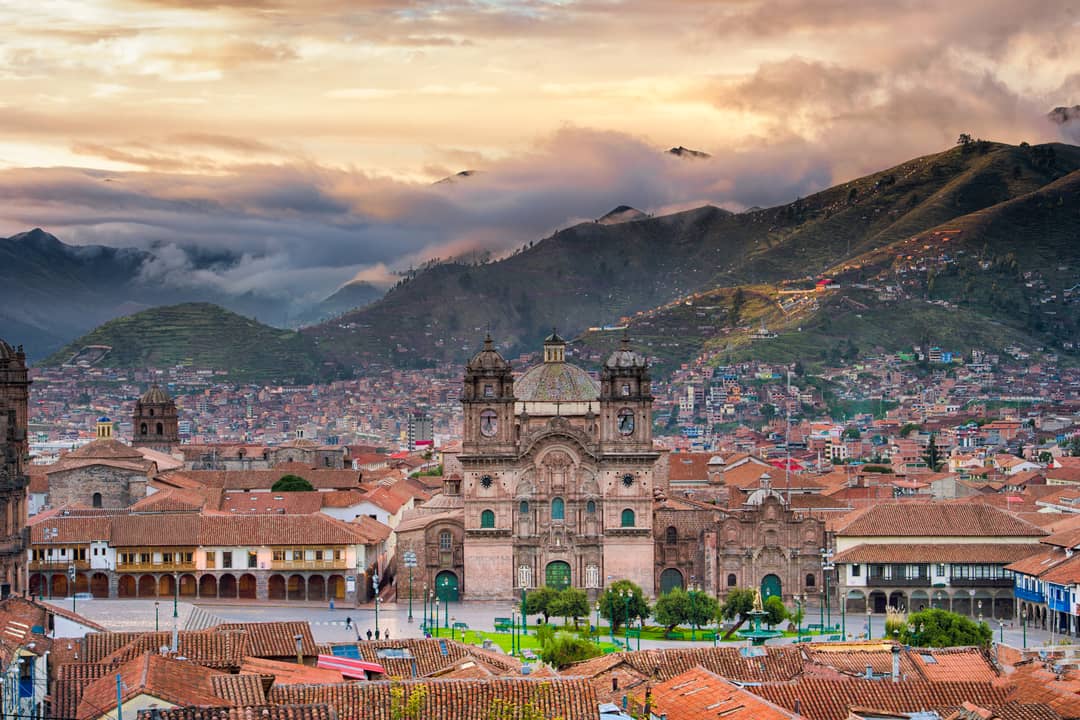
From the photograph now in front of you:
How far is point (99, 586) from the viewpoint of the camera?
9388 cm

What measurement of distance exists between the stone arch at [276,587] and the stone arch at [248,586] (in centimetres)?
70

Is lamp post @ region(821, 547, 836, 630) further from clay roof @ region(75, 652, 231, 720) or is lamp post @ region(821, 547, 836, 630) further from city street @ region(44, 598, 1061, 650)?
clay roof @ region(75, 652, 231, 720)

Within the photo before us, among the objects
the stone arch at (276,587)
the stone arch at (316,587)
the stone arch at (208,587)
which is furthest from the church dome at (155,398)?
the stone arch at (316,587)

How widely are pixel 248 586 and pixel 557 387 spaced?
18136 millimetres

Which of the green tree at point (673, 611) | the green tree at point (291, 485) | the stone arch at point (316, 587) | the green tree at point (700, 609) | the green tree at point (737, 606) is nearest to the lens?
the green tree at point (673, 611)

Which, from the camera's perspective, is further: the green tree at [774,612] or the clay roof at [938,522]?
the clay roof at [938,522]

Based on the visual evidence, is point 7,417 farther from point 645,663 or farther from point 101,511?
point 645,663

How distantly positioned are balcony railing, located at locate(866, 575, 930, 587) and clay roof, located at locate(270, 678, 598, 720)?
5581 cm

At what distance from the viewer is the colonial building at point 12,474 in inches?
2963

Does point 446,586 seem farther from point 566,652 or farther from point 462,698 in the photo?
A: point 462,698

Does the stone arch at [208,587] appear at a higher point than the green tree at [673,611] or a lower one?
higher

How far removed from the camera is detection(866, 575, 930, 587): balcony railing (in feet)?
296

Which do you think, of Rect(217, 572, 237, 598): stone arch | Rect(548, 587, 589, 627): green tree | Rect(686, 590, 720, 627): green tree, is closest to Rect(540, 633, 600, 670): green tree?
Rect(686, 590, 720, 627): green tree

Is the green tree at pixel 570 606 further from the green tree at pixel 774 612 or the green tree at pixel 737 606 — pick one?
the green tree at pixel 774 612
